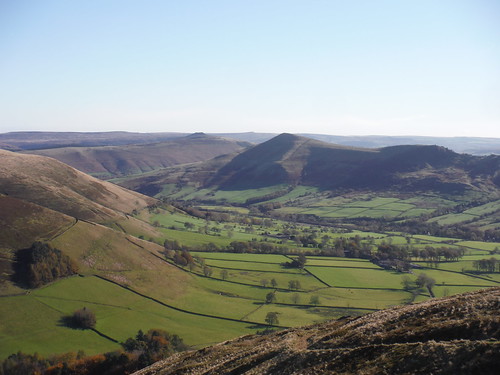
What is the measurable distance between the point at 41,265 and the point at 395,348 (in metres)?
95.7

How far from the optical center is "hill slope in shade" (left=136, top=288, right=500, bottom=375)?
24.4 m

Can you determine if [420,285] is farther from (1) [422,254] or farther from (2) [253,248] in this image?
(2) [253,248]

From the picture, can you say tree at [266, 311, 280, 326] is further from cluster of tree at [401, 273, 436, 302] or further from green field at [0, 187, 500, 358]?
cluster of tree at [401, 273, 436, 302]

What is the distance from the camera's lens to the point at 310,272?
408 ft

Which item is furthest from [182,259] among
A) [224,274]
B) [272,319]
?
[272,319]

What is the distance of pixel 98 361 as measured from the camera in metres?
62.2

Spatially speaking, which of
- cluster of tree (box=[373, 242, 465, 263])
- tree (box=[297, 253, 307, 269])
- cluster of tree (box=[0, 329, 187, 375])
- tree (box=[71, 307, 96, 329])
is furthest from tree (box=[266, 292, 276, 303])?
cluster of tree (box=[373, 242, 465, 263])

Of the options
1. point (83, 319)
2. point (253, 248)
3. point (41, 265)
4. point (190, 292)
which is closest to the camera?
point (83, 319)

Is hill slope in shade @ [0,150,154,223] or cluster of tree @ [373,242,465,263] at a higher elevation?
hill slope in shade @ [0,150,154,223]

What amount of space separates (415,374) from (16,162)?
8335 inches

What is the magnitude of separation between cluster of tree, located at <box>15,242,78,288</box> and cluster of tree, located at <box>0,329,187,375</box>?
32.0 metres

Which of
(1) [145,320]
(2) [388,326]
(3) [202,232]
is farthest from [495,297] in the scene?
(3) [202,232]

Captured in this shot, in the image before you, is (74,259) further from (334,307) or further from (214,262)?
(334,307)

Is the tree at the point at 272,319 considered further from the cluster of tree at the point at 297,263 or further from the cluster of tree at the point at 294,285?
the cluster of tree at the point at 297,263
